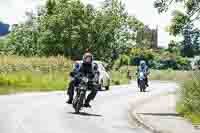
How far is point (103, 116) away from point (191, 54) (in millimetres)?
3614

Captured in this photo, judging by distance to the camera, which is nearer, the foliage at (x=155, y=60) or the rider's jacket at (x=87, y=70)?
the rider's jacket at (x=87, y=70)

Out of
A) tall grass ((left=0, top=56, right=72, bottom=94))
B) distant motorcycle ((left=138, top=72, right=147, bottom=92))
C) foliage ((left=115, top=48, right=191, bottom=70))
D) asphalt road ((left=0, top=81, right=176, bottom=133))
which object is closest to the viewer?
asphalt road ((left=0, top=81, right=176, bottom=133))

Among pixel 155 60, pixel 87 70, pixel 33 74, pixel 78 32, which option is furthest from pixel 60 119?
pixel 155 60

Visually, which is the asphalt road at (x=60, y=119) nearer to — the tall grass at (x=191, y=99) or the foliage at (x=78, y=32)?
the tall grass at (x=191, y=99)

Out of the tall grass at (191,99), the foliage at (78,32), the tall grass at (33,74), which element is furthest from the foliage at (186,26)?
the foliage at (78,32)

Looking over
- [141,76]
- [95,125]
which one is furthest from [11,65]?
[95,125]

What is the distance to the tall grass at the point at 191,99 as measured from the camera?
20667 mm

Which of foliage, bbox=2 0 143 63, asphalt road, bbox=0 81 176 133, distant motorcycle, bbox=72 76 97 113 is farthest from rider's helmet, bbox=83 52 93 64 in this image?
foliage, bbox=2 0 143 63

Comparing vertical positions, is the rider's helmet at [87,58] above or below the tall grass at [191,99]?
above

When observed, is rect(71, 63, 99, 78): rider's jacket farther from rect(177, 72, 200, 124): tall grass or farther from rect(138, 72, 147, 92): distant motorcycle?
rect(138, 72, 147, 92): distant motorcycle

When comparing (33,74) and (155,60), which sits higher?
(155,60)

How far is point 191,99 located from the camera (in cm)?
2156

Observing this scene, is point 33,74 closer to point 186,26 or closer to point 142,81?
point 142,81

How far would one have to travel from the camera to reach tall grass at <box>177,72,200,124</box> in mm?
20667
